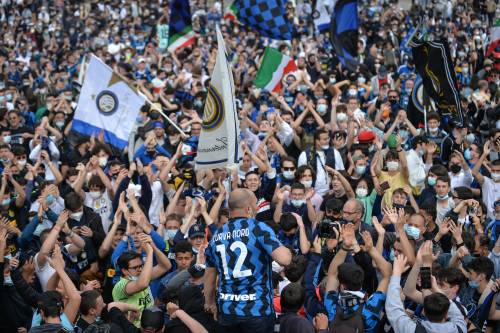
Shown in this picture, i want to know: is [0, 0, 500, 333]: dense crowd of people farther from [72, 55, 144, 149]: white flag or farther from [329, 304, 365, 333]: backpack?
[72, 55, 144, 149]: white flag

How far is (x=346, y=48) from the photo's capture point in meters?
15.7

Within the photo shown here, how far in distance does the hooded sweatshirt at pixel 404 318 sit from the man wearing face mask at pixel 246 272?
78 centimetres

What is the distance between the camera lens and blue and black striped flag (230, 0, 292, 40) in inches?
603

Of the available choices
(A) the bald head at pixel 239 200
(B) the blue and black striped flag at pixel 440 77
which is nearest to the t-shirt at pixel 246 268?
(A) the bald head at pixel 239 200

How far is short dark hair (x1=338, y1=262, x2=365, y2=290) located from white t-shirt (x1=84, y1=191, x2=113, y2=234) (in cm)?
451

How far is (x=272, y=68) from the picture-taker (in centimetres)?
1509

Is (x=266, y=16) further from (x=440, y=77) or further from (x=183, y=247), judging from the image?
(x=183, y=247)

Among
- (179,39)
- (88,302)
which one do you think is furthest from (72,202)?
(179,39)

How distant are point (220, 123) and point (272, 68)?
277 inches

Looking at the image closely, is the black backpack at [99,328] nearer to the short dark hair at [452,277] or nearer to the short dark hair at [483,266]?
the short dark hair at [452,277]

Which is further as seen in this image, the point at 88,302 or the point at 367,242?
the point at 88,302

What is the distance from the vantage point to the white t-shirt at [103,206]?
972 centimetres

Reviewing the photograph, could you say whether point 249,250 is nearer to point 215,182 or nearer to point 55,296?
point 55,296

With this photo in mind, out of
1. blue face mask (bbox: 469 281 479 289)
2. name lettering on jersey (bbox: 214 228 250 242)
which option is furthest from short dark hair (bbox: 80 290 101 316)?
blue face mask (bbox: 469 281 479 289)
